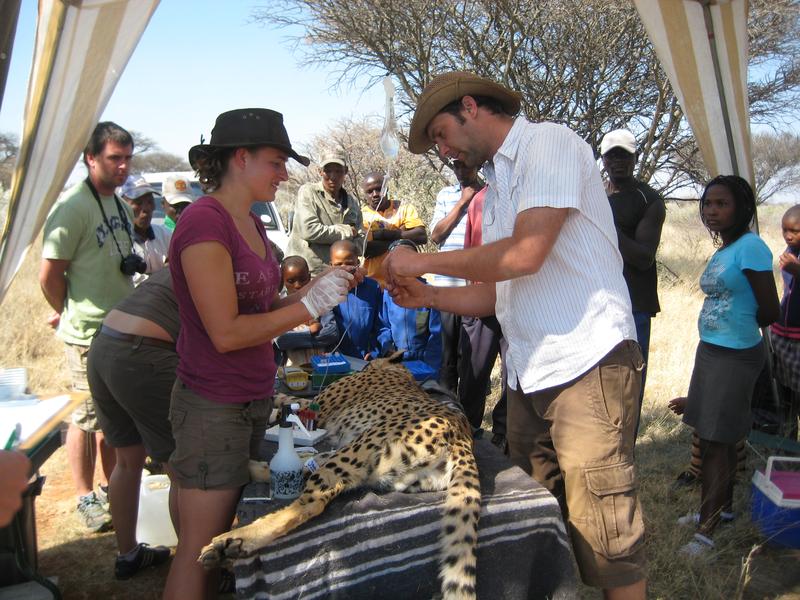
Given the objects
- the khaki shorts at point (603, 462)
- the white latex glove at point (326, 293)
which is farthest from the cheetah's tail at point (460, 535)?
the white latex glove at point (326, 293)

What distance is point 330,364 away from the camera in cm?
475

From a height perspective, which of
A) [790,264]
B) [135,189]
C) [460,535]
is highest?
[135,189]

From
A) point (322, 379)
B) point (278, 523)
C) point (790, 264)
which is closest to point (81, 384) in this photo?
point (322, 379)

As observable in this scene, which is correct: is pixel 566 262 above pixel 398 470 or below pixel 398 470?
above

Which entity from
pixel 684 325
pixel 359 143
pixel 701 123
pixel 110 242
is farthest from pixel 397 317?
pixel 359 143

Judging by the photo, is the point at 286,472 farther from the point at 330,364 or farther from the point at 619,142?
the point at 619,142

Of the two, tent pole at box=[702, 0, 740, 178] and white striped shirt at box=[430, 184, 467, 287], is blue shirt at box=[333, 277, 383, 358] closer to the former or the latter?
white striped shirt at box=[430, 184, 467, 287]

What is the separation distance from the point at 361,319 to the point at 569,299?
319 centimetres

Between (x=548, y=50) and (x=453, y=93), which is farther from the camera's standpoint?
(x=548, y=50)

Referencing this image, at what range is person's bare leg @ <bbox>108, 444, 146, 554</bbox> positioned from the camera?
3361mm

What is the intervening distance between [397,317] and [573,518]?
301 centimetres

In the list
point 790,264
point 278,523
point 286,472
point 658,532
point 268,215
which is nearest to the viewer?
point 278,523

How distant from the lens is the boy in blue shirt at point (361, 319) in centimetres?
548

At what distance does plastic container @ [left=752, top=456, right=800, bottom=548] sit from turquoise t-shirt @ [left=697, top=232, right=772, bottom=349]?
0.76 m
